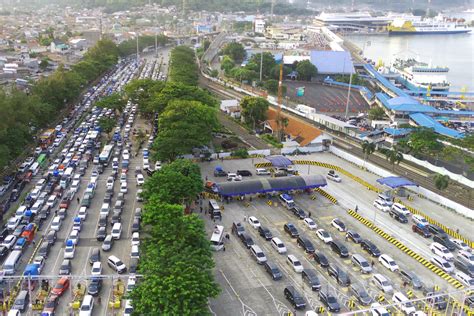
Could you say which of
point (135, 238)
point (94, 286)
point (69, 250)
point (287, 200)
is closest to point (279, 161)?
point (287, 200)

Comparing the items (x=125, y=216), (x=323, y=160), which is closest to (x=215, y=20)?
(x=323, y=160)

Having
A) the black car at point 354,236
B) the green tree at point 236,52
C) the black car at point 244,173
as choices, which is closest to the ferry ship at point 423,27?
the green tree at point 236,52

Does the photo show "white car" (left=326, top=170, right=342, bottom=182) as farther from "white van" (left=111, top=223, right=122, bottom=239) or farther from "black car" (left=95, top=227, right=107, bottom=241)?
"black car" (left=95, top=227, right=107, bottom=241)

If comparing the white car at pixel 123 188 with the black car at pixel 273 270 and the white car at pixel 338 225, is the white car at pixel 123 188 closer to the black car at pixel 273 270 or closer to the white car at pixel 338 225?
the black car at pixel 273 270

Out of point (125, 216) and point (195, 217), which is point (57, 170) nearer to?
point (125, 216)

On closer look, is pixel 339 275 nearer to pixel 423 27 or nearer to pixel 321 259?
pixel 321 259

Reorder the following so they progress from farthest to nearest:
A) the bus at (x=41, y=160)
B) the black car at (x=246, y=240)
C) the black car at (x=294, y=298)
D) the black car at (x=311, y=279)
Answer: the bus at (x=41, y=160) → the black car at (x=246, y=240) → the black car at (x=311, y=279) → the black car at (x=294, y=298)

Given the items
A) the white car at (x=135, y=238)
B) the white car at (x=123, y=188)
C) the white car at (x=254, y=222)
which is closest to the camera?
the white car at (x=135, y=238)
